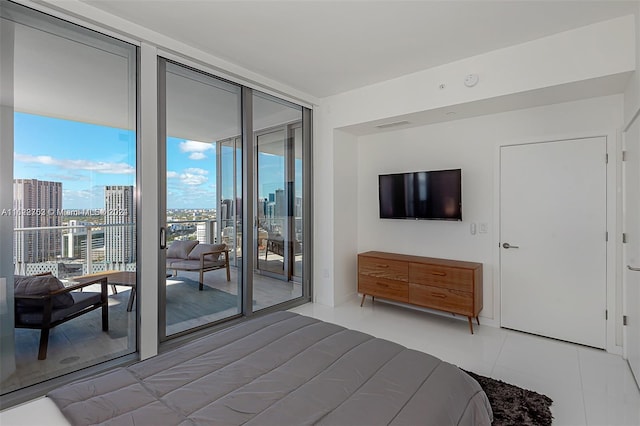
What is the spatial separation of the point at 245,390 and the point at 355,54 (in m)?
3.04

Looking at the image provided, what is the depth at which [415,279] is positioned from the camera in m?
3.88

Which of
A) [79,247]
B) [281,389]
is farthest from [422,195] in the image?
[79,247]

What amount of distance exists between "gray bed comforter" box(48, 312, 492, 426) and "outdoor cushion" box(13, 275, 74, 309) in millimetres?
1253

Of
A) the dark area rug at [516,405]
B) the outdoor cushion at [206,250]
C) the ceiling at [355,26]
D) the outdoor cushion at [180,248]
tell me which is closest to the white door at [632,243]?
the dark area rug at [516,405]

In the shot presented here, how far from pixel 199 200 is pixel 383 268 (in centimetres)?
239

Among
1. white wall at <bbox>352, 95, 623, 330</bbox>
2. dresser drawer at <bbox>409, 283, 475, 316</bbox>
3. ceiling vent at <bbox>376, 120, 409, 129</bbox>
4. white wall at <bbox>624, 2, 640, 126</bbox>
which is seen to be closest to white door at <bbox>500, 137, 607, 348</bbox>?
white wall at <bbox>352, 95, 623, 330</bbox>

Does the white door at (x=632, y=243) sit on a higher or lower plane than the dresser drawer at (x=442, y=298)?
higher

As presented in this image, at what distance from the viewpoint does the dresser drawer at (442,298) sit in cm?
351

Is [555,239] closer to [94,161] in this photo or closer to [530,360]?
[530,360]

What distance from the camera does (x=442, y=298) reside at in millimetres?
3670

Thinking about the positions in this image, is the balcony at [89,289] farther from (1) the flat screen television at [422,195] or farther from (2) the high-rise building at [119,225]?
(1) the flat screen television at [422,195]

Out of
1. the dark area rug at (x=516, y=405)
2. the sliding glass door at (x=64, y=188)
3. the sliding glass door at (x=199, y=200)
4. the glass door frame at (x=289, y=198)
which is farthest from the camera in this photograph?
the glass door frame at (x=289, y=198)

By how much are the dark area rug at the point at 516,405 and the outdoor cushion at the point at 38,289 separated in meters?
3.17

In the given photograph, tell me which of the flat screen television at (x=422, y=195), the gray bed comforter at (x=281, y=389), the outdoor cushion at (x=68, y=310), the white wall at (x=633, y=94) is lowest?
the gray bed comforter at (x=281, y=389)
